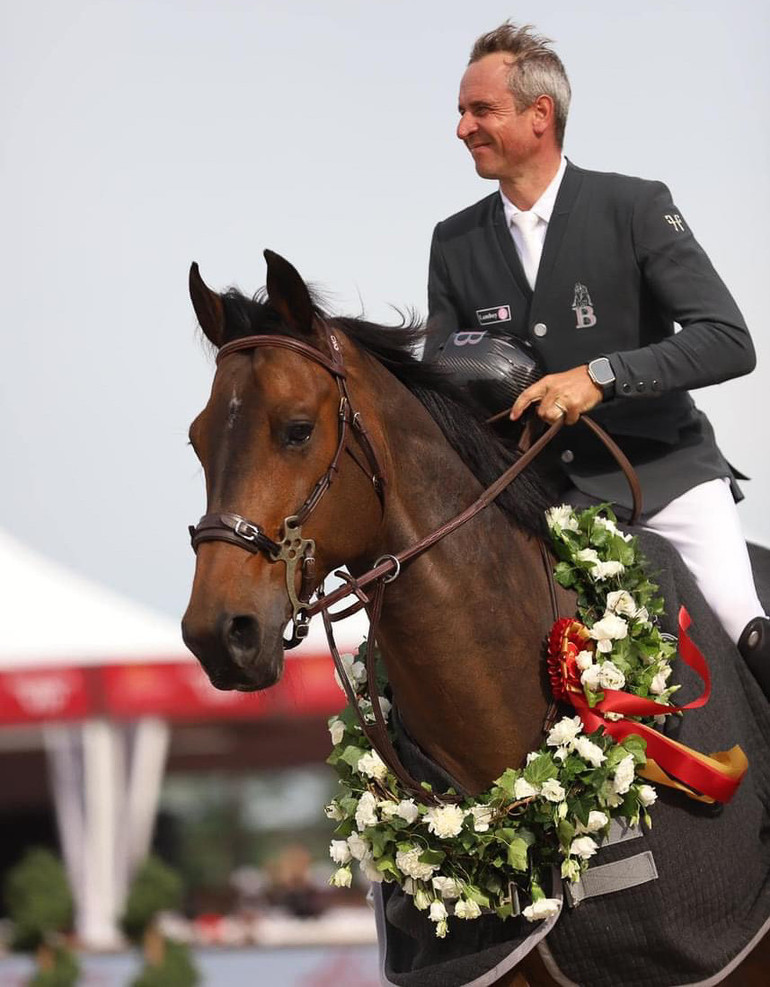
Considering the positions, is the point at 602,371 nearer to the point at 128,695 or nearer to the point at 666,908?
the point at 666,908

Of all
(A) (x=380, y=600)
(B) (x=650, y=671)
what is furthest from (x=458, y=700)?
(B) (x=650, y=671)

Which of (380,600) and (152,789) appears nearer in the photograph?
(380,600)

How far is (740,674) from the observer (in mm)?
3602

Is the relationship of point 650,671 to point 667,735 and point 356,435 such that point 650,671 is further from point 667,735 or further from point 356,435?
point 356,435

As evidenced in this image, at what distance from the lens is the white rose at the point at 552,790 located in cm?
308

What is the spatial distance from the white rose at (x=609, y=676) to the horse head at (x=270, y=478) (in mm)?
680

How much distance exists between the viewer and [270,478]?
2.74m

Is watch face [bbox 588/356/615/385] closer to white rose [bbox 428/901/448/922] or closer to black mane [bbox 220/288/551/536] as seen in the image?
black mane [bbox 220/288/551/536]

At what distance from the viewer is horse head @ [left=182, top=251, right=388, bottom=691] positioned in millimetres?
2625

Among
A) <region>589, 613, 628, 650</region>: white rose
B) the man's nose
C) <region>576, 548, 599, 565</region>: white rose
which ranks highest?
the man's nose

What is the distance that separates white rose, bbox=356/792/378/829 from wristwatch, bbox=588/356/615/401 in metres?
1.21

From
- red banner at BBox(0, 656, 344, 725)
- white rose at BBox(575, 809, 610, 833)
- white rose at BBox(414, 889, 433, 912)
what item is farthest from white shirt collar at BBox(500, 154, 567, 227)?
red banner at BBox(0, 656, 344, 725)

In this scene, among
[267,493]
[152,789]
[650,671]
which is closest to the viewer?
[267,493]

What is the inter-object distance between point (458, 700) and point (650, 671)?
21.1 inches
